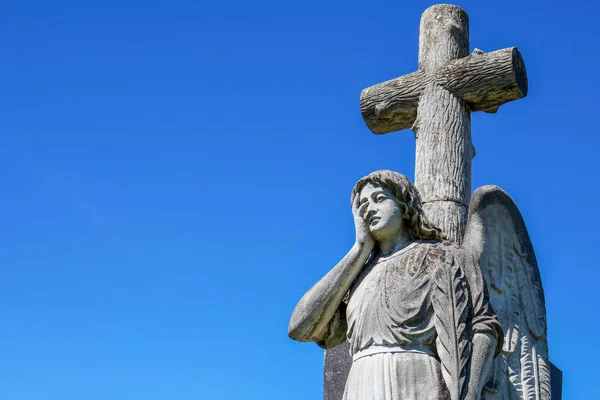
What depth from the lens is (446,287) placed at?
6.64m

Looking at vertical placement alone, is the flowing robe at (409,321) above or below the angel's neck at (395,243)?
below

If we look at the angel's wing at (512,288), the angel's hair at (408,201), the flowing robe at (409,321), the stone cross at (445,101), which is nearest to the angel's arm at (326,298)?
the flowing robe at (409,321)

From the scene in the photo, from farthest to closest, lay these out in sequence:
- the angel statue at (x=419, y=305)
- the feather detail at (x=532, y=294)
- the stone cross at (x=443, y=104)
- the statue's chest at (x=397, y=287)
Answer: the stone cross at (x=443, y=104) < the feather detail at (x=532, y=294) < the statue's chest at (x=397, y=287) < the angel statue at (x=419, y=305)

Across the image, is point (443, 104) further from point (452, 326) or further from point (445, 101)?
point (452, 326)

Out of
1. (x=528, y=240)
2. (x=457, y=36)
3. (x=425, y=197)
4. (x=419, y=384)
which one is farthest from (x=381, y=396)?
(x=457, y=36)

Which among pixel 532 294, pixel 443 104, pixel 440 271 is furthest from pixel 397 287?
pixel 443 104

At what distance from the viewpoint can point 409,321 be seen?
659cm

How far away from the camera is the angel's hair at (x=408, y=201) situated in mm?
7023

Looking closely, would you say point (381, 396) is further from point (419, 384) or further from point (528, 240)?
point (528, 240)

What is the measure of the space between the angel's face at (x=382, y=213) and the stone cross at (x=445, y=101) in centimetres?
144

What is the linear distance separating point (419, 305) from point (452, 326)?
0.24m

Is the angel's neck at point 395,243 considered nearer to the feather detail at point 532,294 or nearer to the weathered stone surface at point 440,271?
the weathered stone surface at point 440,271

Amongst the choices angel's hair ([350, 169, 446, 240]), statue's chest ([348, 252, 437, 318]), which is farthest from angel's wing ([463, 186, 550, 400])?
statue's chest ([348, 252, 437, 318])

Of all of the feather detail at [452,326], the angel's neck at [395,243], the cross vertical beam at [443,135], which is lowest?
the feather detail at [452,326]
